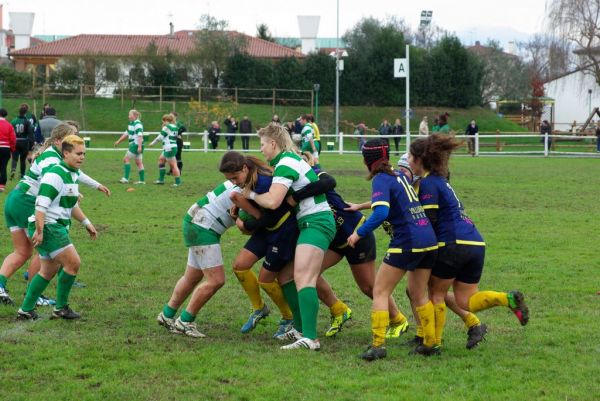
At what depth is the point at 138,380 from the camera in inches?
260

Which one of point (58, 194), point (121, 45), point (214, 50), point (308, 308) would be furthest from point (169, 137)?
point (121, 45)

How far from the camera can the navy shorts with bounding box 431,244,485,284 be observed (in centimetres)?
732

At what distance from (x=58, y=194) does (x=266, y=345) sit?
2.40m

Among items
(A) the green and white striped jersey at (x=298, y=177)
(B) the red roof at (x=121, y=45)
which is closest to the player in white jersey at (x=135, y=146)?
(A) the green and white striped jersey at (x=298, y=177)

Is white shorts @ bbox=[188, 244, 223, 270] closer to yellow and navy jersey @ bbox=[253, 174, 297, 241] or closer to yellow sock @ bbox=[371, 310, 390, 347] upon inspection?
yellow and navy jersey @ bbox=[253, 174, 297, 241]

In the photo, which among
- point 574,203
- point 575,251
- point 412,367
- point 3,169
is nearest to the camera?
point 412,367

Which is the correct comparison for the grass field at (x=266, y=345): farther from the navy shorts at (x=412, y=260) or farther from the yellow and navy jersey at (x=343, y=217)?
the yellow and navy jersey at (x=343, y=217)

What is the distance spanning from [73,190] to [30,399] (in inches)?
110

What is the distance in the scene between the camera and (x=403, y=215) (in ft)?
23.6

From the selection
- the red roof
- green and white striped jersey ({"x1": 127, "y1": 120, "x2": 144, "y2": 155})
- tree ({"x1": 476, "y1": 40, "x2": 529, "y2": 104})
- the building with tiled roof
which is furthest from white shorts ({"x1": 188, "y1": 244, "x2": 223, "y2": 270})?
tree ({"x1": 476, "y1": 40, "x2": 529, "y2": 104})

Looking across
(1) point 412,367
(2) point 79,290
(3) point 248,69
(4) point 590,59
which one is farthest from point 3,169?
(3) point 248,69

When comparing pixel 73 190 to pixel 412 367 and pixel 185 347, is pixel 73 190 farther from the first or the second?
pixel 412 367

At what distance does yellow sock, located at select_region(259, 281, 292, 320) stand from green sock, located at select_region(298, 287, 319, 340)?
0.61 m

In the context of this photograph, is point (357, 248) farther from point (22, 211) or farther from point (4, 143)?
point (4, 143)
